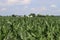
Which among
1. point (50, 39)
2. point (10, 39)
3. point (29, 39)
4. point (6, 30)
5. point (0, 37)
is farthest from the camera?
point (6, 30)

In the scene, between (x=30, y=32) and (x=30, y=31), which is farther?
(x=30, y=31)

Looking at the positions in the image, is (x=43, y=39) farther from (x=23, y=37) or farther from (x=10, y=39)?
(x=10, y=39)

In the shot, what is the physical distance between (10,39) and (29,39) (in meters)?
0.89

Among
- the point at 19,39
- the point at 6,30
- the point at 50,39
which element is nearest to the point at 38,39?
the point at 50,39

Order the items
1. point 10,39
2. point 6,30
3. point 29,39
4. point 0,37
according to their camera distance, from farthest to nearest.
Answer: point 6,30
point 0,37
point 29,39
point 10,39

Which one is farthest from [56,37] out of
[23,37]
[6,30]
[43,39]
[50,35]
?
[6,30]

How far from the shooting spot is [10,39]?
7.64m

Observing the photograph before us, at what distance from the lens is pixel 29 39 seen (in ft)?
27.2

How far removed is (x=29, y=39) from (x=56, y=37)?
1.41 metres

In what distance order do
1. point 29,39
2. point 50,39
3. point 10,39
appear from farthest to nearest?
point 50,39
point 29,39
point 10,39

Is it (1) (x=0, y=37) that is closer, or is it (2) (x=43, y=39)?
(2) (x=43, y=39)

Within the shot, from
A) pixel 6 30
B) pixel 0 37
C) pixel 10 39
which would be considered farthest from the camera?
pixel 6 30

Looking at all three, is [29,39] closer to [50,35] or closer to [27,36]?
[27,36]

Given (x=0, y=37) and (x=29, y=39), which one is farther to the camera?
(x=0, y=37)
